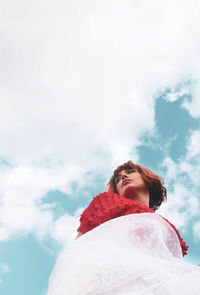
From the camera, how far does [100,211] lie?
97.0 inches

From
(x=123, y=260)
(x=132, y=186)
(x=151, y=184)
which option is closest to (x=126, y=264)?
(x=123, y=260)

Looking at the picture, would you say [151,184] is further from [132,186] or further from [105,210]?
[105,210]

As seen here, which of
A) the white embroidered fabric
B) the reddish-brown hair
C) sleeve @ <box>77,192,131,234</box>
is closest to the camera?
the white embroidered fabric

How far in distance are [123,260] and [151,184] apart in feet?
6.29

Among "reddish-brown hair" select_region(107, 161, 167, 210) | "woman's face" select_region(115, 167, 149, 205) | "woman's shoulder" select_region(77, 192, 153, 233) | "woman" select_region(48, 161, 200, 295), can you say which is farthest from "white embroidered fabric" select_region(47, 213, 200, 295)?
"reddish-brown hair" select_region(107, 161, 167, 210)

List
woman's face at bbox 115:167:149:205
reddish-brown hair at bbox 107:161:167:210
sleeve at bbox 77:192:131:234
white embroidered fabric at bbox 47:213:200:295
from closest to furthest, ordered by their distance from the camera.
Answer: white embroidered fabric at bbox 47:213:200:295
sleeve at bbox 77:192:131:234
woman's face at bbox 115:167:149:205
reddish-brown hair at bbox 107:161:167:210

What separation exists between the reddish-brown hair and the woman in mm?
845

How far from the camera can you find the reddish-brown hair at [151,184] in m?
3.31

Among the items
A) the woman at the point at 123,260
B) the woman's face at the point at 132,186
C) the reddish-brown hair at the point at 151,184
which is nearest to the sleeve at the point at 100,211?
the woman at the point at 123,260

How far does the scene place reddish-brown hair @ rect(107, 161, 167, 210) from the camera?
3307 mm

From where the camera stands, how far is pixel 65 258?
1.67m

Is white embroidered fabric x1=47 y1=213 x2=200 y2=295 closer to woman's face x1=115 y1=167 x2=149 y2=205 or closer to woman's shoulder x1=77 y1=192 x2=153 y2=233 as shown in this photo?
woman's shoulder x1=77 y1=192 x2=153 y2=233

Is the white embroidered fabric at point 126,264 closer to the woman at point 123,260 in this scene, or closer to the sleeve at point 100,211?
the woman at point 123,260

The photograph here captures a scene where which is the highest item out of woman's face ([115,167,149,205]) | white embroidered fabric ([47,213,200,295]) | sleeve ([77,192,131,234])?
woman's face ([115,167,149,205])
